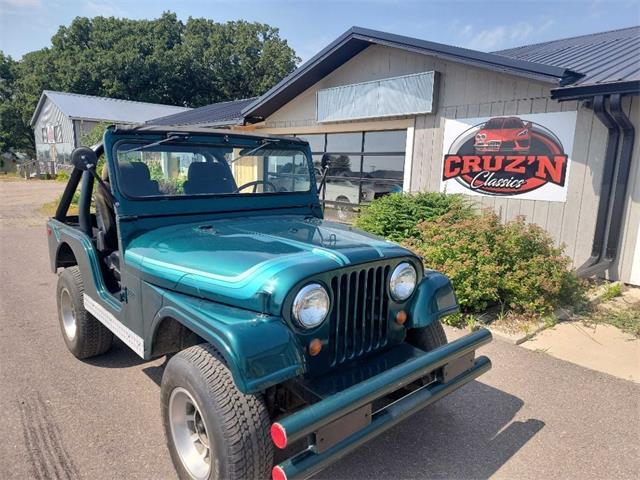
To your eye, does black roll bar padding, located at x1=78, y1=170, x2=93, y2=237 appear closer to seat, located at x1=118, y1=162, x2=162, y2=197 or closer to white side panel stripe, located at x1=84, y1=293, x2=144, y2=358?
white side panel stripe, located at x1=84, y1=293, x2=144, y2=358

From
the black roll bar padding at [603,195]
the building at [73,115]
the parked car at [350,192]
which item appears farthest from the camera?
the building at [73,115]

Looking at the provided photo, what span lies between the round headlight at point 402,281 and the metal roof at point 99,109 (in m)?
28.5

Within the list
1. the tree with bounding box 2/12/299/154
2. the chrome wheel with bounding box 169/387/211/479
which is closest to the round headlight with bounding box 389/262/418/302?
the chrome wheel with bounding box 169/387/211/479

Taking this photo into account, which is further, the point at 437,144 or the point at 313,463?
the point at 437,144

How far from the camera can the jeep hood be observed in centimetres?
209

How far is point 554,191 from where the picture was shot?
6.49m

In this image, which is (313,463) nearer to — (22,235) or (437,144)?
(437,144)

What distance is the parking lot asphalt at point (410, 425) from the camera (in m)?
2.44

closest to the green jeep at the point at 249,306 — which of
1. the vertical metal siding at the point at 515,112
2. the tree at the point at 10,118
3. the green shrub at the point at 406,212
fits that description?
the green shrub at the point at 406,212

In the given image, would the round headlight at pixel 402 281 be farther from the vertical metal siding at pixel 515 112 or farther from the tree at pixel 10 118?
the tree at pixel 10 118

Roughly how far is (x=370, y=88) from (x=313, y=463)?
8.10m

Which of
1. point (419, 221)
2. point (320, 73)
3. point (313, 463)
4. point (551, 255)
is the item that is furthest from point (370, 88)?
point (313, 463)

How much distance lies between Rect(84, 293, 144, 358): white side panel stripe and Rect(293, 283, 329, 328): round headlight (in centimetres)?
115

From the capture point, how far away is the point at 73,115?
1052 inches
